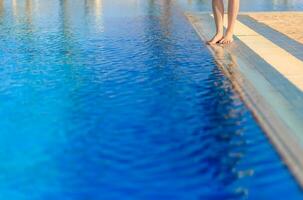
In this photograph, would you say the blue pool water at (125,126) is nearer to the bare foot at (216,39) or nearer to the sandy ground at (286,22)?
the bare foot at (216,39)

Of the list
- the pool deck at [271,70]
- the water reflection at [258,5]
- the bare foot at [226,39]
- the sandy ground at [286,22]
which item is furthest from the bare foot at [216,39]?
the water reflection at [258,5]

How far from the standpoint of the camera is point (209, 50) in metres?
6.39

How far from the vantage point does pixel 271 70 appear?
5.29m

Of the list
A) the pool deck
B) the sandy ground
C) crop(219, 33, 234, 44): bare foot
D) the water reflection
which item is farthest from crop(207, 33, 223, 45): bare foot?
the water reflection

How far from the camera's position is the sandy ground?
7.52 meters

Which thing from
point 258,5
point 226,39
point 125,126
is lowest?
point 125,126

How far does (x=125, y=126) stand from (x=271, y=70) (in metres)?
2.23

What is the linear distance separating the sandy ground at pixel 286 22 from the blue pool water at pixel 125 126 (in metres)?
1.66

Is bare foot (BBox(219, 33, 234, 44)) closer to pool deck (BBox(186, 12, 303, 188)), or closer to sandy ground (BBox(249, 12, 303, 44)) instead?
A: pool deck (BBox(186, 12, 303, 188))

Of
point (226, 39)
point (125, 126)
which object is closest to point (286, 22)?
point (226, 39)

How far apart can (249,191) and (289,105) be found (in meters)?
1.52

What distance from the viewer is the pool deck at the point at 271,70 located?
345 cm

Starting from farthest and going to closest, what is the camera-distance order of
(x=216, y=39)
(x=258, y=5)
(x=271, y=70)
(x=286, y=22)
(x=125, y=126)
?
(x=258, y=5) → (x=286, y=22) → (x=216, y=39) → (x=271, y=70) → (x=125, y=126)

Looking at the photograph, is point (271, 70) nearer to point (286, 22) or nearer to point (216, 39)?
point (216, 39)
